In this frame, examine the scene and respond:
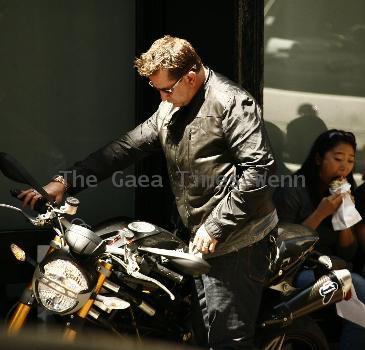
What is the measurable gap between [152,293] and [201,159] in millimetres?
643

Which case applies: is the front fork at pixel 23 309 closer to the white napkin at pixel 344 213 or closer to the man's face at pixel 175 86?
the man's face at pixel 175 86

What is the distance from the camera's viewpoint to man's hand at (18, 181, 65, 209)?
415 centimetres

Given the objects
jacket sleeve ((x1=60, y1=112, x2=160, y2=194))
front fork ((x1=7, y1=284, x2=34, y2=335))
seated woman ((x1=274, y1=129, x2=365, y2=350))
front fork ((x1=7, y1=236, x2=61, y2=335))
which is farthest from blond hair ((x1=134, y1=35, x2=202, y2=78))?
seated woman ((x1=274, y1=129, x2=365, y2=350))

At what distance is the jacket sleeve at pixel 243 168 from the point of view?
13.2ft

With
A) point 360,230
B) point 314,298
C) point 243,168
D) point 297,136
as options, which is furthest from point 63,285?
point 297,136

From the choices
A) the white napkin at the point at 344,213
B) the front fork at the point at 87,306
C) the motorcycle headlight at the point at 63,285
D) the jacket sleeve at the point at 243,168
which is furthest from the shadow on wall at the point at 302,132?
the motorcycle headlight at the point at 63,285

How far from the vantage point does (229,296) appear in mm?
4277

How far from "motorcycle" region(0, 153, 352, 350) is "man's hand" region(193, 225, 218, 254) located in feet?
0.40

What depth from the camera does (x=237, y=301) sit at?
14.1ft

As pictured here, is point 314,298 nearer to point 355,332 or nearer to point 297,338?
point 297,338

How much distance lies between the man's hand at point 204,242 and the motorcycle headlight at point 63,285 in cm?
50

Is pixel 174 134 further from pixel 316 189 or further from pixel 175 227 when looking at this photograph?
pixel 316 189

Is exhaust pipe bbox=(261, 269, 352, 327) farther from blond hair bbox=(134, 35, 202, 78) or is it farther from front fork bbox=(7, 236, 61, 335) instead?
blond hair bbox=(134, 35, 202, 78)

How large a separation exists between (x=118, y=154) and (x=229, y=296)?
0.87 m
